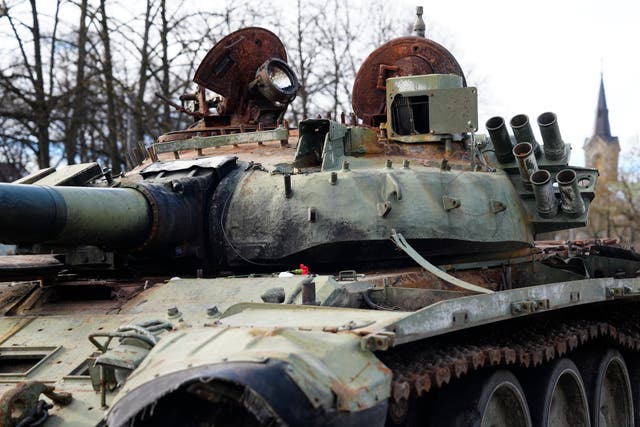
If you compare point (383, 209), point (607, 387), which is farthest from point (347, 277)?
point (607, 387)

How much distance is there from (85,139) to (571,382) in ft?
87.1

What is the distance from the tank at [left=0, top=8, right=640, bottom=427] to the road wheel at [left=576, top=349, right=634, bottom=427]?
0.02m

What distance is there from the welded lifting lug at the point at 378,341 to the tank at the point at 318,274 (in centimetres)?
1

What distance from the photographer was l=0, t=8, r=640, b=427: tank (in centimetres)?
506

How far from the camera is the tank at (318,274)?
16.6 ft

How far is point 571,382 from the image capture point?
8.72 meters

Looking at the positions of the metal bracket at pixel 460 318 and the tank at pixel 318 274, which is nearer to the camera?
the tank at pixel 318 274

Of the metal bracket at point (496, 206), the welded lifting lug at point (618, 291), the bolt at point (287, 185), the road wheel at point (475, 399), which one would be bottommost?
the road wheel at point (475, 399)

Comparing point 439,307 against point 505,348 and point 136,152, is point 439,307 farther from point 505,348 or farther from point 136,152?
point 136,152

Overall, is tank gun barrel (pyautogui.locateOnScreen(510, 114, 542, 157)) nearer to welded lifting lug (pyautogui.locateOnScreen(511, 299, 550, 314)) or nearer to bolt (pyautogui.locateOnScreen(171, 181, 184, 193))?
welded lifting lug (pyautogui.locateOnScreen(511, 299, 550, 314))

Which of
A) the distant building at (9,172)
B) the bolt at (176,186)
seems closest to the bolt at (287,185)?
the bolt at (176,186)

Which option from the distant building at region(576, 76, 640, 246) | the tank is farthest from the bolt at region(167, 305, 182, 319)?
the distant building at region(576, 76, 640, 246)

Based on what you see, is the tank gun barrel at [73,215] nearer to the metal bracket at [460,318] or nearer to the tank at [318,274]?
the tank at [318,274]

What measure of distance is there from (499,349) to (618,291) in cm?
231
